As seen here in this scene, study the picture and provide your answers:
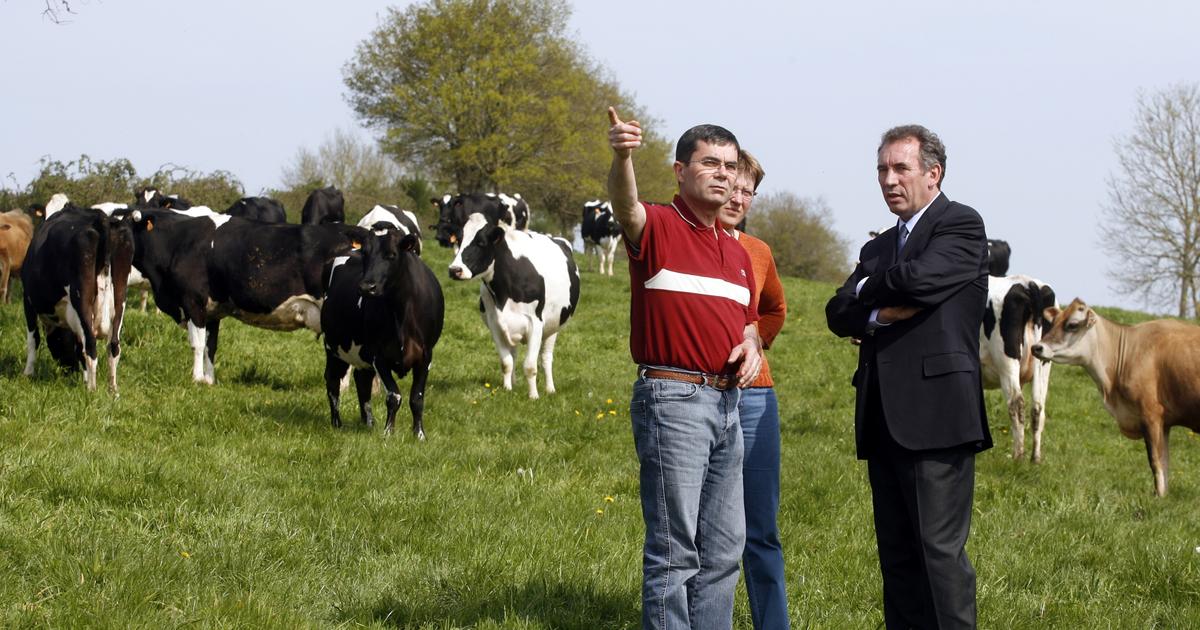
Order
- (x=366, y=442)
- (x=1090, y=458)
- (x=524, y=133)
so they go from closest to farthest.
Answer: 1. (x=366, y=442)
2. (x=1090, y=458)
3. (x=524, y=133)

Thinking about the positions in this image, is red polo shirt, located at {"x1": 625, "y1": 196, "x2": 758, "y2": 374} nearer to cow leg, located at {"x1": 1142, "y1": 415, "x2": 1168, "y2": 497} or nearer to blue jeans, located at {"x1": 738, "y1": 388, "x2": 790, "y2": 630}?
blue jeans, located at {"x1": 738, "y1": 388, "x2": 790, "y2": 630}

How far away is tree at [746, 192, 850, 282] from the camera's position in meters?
61.1

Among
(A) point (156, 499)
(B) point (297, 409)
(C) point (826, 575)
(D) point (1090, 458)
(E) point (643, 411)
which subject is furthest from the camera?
(D) point (1090, 458)

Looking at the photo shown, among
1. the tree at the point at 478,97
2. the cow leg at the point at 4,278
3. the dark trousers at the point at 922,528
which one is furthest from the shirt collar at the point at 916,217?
the tree at the point at 478,97

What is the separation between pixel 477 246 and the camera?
1319 cm

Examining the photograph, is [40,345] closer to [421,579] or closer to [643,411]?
[421,579]

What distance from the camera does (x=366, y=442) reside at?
887 cm

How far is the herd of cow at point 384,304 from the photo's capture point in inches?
403

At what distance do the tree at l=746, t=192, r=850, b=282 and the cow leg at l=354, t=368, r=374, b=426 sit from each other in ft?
166

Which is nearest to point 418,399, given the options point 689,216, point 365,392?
point 365,392

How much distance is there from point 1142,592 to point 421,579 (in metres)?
4.06

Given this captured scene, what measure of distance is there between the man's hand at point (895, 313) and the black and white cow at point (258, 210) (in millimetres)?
15922

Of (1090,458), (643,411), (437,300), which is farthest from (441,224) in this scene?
(643,411)

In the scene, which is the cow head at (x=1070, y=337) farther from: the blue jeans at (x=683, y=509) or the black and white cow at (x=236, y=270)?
the blue jeans at (x=683, y=509)
